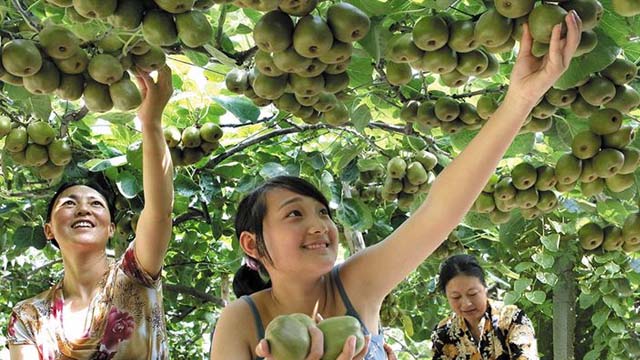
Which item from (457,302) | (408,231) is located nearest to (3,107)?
(408,231)

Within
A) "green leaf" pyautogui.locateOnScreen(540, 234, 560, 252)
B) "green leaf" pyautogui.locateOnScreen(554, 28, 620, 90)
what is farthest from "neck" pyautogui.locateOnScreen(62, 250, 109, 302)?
"green leaf" pyautogui.locateOnScreen(540, 234, 560, 252)

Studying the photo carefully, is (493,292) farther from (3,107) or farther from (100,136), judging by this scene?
(3,107)

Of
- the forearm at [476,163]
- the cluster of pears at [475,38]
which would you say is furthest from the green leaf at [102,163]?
the forearm at [476,163]

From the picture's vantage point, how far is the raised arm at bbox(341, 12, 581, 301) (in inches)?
59.7

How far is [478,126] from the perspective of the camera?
231cm

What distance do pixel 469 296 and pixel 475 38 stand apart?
2110 mm

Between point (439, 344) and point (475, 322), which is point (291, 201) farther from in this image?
point (439, 344)

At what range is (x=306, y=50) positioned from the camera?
1.59 metres

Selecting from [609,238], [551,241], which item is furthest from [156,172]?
[551,241]

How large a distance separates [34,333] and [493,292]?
410cm

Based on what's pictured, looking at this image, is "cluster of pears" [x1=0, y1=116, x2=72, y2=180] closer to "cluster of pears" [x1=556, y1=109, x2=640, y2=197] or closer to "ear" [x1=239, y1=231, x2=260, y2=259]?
"ear" [x1=239, y1=231, x2=260, y2=259]

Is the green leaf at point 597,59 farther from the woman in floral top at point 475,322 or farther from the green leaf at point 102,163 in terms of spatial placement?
the green leaf at point 102,163

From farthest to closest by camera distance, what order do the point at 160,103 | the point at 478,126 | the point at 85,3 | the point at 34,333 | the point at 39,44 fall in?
the point at 34,333, the point at 478,126, the point at 160,103, the point at 39,44, the point at 85,3

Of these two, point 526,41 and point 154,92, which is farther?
point 154,92
